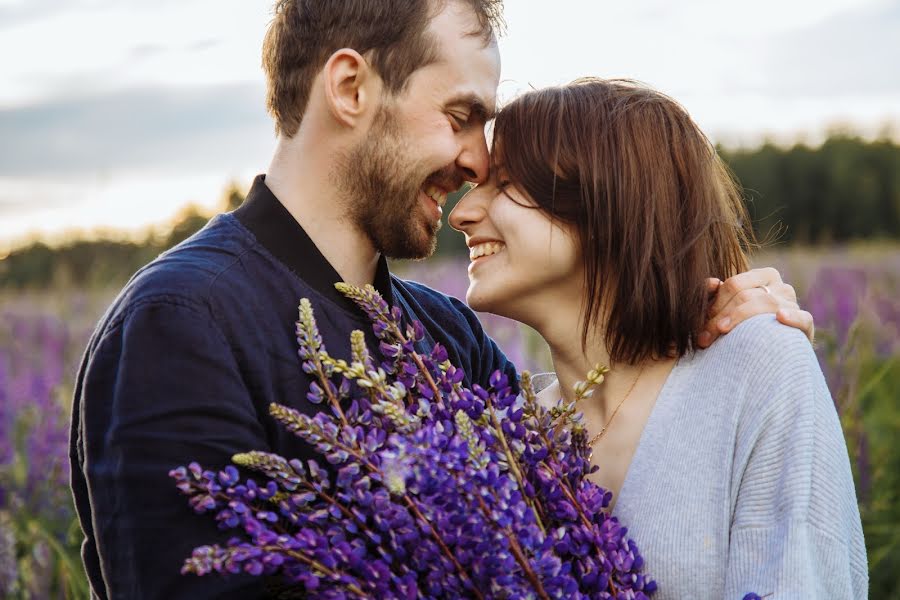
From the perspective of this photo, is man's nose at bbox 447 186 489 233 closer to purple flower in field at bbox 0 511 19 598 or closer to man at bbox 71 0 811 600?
man at bbox 71 0 811 600

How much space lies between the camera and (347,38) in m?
2.61

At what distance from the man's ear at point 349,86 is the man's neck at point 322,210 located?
124mm

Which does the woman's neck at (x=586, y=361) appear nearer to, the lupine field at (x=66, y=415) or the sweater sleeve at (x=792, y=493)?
the sweater sleeve at (x=792, y=493)

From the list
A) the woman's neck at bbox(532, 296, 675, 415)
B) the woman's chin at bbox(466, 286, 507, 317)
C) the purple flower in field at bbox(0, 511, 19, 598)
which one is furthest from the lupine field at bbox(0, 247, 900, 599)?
the woman's chin at bbox(466, 286, 507, 317)

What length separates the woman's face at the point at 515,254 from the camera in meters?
2.43

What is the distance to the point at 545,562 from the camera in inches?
57.0

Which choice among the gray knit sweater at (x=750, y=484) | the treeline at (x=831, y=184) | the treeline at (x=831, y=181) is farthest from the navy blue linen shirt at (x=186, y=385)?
the treeline at (x=831, y=181)

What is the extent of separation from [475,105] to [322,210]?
54 cm

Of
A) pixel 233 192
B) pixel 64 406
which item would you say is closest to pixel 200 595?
pixel 64 406

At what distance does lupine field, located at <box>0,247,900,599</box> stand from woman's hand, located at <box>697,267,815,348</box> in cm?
102

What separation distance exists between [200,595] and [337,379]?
0.58 metres

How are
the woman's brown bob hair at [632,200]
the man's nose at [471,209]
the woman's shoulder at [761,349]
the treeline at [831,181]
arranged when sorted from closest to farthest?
the woman's shoulder at [761,349] < the woman's brown bob hair at [632,200] < the man's nose at [471,209] < the treeline at [831,181]

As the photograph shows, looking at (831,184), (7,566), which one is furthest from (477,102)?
(831,184)

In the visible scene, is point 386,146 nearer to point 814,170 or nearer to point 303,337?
point 303,337
